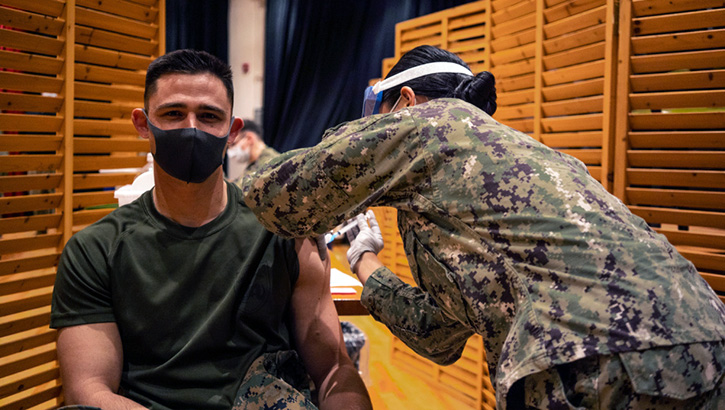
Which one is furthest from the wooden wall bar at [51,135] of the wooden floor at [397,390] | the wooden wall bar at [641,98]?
the wooden wall bar at [641,98]

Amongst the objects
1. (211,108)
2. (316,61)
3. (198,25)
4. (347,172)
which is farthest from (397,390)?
(198,25)

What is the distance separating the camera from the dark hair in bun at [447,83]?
133 centimetres

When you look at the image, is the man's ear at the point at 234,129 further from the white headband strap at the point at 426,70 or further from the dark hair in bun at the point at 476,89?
the dark hair in bun at the point at 476,89

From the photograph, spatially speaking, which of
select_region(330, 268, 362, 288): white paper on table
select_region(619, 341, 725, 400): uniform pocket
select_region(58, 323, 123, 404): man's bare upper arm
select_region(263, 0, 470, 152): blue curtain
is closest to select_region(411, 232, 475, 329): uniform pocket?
select_region(619, 341, 725, 400): uniform pocket

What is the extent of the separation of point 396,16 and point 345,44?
2.50 ft

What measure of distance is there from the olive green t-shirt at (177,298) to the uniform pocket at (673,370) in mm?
888

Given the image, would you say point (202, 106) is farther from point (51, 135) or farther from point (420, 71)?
point (51, 135)

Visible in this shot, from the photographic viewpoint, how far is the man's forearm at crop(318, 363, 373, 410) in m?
1.39

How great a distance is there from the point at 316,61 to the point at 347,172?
18.7 feet

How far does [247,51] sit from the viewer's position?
6723mm

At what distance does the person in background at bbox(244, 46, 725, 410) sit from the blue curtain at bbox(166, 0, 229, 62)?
5.69m

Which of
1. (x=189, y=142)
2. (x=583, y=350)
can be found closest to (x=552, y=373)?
(x=583, y=350)

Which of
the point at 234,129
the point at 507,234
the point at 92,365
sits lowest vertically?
the point at 92,365

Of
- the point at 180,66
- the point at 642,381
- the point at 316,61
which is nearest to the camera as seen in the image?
the point at 642,381
